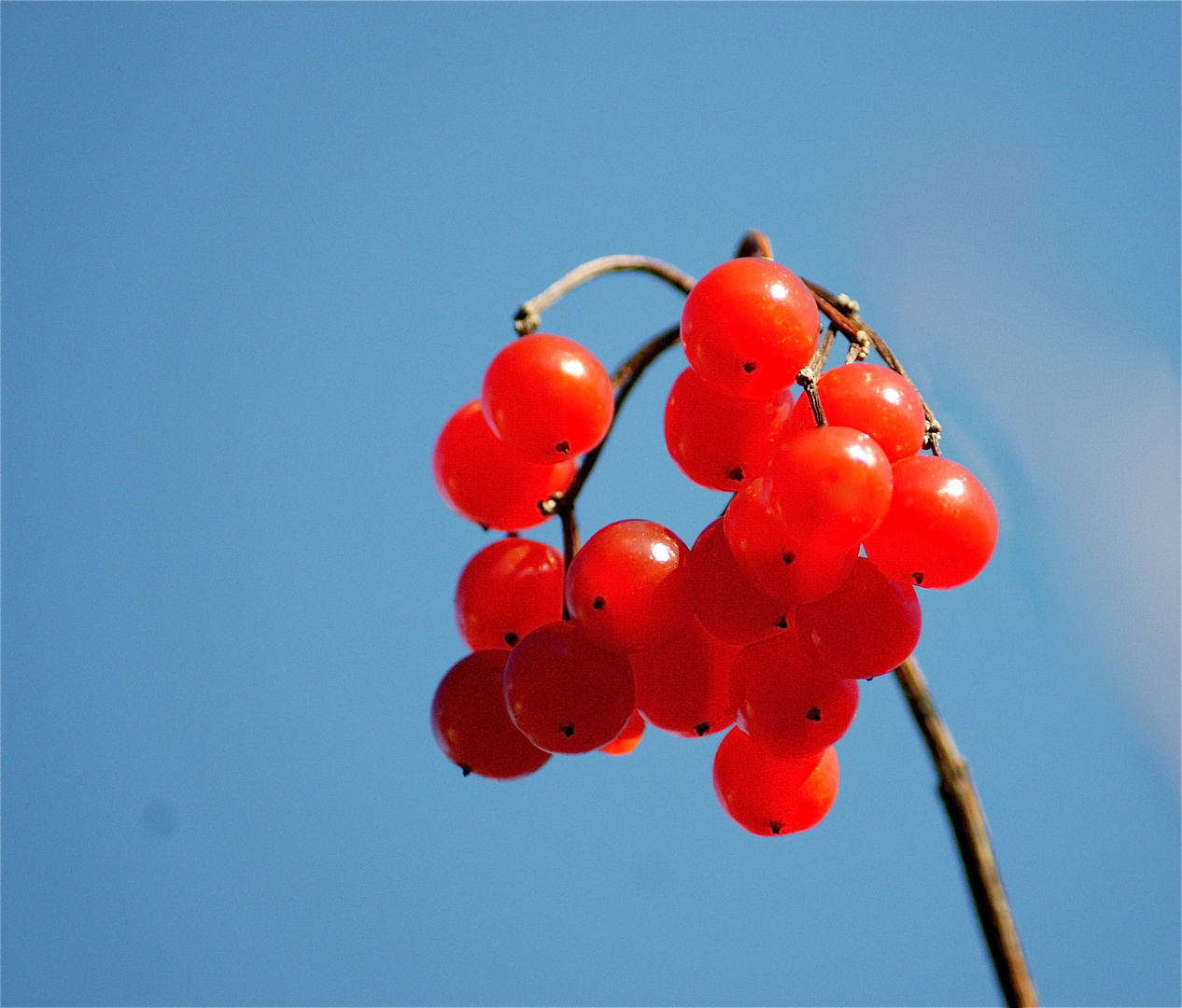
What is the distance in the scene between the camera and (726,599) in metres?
0.54

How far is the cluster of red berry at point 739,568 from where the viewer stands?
496 mm

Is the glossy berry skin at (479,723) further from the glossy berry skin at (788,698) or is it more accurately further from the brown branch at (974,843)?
the brown branch at (974,843)

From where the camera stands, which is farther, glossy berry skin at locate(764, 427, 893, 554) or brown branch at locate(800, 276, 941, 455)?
brown branch at locate(800, 276, 941, 455)

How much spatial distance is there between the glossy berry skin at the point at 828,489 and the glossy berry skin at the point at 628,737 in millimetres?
205

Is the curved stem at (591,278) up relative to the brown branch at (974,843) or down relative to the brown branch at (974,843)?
up

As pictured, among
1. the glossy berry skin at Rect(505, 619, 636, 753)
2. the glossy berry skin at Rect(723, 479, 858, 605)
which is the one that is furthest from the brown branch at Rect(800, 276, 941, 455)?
the glossy berry skin at Rect(505, 619, 636, 753)

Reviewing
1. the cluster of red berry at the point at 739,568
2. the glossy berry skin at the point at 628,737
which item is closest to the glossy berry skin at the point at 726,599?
the cluster of red berry at the point at 739,568

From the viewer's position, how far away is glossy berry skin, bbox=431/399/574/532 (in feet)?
2.09

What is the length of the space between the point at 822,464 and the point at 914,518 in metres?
0.07

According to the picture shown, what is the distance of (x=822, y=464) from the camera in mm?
464

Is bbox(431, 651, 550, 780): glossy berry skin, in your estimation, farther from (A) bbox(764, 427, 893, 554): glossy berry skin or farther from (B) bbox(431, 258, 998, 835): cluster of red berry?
(A) bbox(764, 427, 893, 554): glossy berry skin

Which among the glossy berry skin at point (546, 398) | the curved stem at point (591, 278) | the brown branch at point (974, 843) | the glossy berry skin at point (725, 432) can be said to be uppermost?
the curved stem at point (591, 278)

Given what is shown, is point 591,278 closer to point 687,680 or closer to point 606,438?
point 606,438

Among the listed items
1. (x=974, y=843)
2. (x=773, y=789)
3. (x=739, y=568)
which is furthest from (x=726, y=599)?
(x=974, y=843)
